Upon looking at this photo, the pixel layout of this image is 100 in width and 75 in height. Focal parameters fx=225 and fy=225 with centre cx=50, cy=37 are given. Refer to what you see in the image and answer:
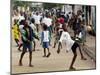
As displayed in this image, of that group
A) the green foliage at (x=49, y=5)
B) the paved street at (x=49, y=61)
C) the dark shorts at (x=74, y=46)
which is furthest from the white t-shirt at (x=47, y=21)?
the dark shorts at (x=74, y=46)

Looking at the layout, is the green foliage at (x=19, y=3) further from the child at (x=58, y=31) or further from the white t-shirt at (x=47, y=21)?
the child at (x=58, y=31)

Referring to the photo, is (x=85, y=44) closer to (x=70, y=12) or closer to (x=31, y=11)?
(x=70, y=12)

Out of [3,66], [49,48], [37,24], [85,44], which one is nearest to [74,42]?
[85,44]

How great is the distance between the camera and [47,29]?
2463mm

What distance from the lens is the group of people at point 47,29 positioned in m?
2.35

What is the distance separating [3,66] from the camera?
229 cm

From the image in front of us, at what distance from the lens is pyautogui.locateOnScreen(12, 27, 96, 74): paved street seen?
7.61 feet

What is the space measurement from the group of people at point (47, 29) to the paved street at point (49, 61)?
0.13 ft

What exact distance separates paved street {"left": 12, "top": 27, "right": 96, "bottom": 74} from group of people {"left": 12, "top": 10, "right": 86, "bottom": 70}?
4 centimetres

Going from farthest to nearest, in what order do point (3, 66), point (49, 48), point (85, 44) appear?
point (85, 44), point (49, 48), point (3, 66)

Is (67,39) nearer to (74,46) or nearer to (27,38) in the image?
(74,46)

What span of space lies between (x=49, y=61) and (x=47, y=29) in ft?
1.15

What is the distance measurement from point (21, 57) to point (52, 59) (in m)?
0.35

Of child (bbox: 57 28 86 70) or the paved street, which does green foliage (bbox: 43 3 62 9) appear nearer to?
child (bbox: 57 28 86 70)
